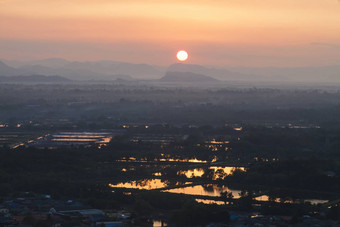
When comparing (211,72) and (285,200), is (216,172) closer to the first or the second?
(285,200)

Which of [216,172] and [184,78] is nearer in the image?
[216,172]

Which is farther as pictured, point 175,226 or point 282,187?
point 282,187

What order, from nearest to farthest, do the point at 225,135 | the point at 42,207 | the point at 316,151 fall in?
the point at 42,207
the point at 316,151
the point at 225,135

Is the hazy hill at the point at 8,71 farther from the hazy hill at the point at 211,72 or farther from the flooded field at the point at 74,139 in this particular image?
the flooded field at the point at 74,139

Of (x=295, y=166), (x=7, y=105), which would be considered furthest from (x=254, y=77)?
(x=295, y=166)

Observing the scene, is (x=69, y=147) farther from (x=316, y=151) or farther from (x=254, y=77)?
(x=254, y=77)

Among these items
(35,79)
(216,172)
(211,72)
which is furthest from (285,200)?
(211,72)
